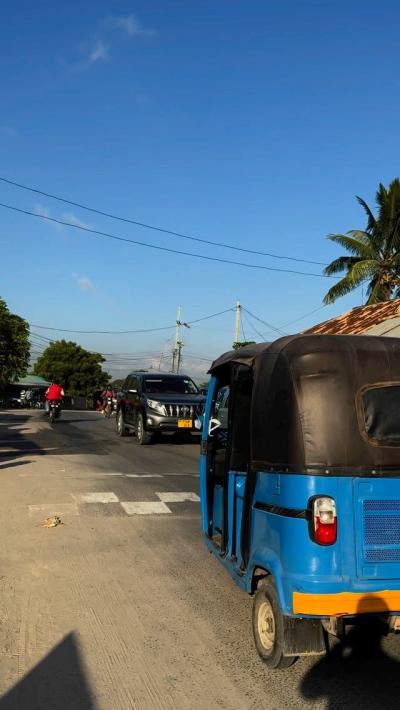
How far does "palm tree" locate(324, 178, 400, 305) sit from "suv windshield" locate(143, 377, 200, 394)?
1176cm

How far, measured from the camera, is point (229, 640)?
4297 millimetres

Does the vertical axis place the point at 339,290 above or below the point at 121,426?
above

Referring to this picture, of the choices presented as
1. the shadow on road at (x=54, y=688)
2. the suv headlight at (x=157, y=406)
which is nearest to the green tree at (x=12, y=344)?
the suv headlight at (x=157, y=406)

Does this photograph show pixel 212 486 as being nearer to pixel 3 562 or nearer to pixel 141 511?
pixel 3 562

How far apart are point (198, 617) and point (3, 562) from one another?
235cm

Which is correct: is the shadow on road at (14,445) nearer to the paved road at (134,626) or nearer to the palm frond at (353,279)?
the paved road at (134,626)

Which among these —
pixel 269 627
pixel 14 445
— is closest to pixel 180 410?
pixel 14 445

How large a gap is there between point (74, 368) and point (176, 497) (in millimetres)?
A: 70206

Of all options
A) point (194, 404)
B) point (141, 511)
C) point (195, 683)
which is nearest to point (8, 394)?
point (194, 404)

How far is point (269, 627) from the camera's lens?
12.7ft

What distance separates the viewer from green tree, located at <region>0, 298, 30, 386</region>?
142ft

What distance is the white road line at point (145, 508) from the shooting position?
8.34 meters

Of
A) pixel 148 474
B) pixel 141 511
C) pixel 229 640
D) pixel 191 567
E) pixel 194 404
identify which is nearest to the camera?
pixel 229 640

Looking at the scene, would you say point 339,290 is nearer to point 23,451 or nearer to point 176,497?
point 23,451
